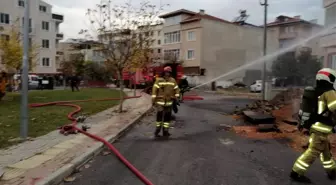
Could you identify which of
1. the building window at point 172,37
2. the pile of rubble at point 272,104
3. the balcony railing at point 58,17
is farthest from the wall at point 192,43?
the pile of rubble at point 272,104

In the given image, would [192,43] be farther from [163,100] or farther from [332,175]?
[332,175]

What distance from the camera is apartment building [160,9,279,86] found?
46344mm

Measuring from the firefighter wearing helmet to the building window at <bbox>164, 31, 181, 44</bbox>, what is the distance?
150ft

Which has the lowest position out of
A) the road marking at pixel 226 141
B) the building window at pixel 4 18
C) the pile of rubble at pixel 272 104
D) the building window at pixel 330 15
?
the road marking at pixel 226 141

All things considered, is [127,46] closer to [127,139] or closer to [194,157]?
[127,139]

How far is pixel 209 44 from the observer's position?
154ft

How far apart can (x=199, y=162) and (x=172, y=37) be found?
154 ft

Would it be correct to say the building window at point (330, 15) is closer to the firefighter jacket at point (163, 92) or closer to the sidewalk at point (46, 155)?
the firefighter jacket at point (163, 92)

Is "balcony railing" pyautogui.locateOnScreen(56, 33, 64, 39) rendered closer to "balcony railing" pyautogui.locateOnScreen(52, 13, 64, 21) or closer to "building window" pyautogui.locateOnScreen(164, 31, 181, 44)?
"balcony railing" pyautogui.locateOnScreen(52, 13, 64, 21)

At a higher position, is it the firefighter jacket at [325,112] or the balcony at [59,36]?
the balcony at [59,36]

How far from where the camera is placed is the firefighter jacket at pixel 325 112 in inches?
195

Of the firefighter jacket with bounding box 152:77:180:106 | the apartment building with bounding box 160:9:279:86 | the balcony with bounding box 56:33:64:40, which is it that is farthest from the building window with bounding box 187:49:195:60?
the firefighter jacket with bounding box 152:77:180:106

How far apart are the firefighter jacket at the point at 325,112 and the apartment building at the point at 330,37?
12.9 meters

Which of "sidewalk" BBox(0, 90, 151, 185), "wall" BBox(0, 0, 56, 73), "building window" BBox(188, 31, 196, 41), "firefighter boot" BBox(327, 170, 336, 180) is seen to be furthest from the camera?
"building window" BBox(188, 31, 196, 41)
